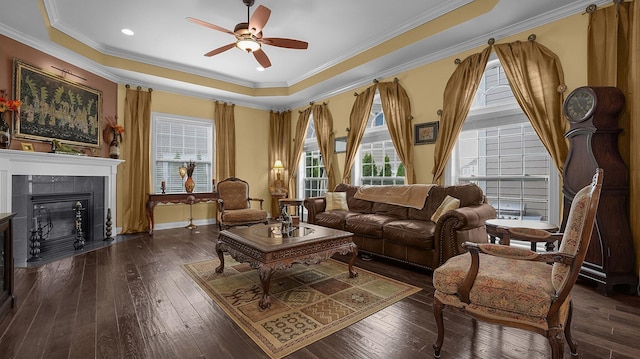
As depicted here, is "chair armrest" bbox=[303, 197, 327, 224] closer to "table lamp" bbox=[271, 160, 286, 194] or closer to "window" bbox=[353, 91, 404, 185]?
"window" bbox=[353, 91, 404, 185]

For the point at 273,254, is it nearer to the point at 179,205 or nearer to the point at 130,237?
the point at 130,237

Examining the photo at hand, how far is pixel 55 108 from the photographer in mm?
4371

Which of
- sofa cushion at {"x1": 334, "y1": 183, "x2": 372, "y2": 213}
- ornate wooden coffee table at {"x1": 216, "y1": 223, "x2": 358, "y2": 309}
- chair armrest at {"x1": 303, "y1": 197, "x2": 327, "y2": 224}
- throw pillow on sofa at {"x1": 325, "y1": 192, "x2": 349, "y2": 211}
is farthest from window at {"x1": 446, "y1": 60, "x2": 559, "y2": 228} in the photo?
ornate wooden coffee table at {"x1": 216, "y1": 223, "x2": 358, "y2": 309}

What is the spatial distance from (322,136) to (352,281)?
3983 millimetres

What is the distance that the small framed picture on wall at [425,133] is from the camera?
4501 millimetres

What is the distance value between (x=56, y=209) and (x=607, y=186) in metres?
7.13

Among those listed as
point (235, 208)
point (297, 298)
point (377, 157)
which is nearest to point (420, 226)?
point (297, 298)

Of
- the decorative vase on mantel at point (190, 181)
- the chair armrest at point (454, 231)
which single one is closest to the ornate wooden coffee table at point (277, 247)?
the chair armrest at point (454, 231)

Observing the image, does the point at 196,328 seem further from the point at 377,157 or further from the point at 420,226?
the point at 377,157

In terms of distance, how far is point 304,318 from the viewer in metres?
2.26

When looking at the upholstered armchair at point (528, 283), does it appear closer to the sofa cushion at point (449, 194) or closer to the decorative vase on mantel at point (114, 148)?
the sofa cushion at point (449, 194)

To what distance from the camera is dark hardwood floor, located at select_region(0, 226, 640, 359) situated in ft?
5.97

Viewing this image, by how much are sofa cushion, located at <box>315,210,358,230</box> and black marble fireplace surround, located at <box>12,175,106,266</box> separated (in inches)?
145

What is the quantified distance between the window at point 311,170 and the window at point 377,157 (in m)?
1.21
